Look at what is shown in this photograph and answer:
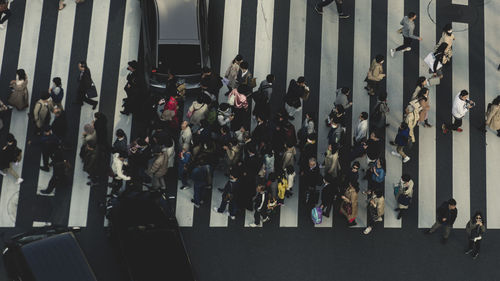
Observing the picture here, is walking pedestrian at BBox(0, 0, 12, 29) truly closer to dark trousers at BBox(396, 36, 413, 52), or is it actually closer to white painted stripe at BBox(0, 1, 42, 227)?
white painted stripe at BBox(0, 1, 42, 227)

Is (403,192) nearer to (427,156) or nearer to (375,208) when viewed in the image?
(375,208)

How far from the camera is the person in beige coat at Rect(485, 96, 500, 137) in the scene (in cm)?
1393

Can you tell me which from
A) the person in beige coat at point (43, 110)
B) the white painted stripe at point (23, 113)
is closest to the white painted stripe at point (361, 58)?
the person in beige coat at point (43, 110)

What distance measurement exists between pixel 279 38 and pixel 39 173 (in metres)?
7.10

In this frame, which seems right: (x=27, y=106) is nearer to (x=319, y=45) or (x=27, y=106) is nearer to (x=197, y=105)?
(x=197, y=105)

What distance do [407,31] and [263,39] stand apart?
379cm

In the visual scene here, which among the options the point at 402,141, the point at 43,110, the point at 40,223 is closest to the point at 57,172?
the point at 40,223

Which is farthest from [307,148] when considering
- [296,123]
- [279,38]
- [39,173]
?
[39,173]

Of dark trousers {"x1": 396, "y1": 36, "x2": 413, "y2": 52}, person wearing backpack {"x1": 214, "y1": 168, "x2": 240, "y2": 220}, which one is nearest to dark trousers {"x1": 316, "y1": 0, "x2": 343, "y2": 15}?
dark trousers {"x1": 396, "y1": 36, "x2": 413, "y2": 52}

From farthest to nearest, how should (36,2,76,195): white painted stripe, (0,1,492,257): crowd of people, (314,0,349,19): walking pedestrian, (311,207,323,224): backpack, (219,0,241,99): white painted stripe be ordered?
(314,0,349,19): walking pedestrian, (219,0,241,99): white painted stripe, (36,2,76,195): white painted stripe, (311,207,323,224): backpack, (0,1,492,257): crowd of people

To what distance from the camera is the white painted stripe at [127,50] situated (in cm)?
1438

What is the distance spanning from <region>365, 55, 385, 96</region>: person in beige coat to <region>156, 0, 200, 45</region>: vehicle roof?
4379 mm

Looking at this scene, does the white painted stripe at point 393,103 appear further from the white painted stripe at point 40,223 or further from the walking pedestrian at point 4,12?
the walking pedestrian at point 4,12

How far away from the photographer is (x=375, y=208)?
13.1 metres
